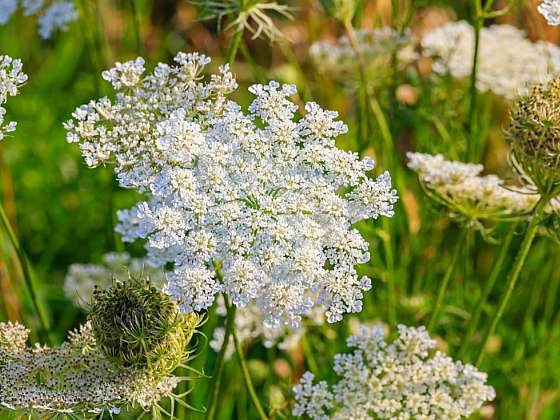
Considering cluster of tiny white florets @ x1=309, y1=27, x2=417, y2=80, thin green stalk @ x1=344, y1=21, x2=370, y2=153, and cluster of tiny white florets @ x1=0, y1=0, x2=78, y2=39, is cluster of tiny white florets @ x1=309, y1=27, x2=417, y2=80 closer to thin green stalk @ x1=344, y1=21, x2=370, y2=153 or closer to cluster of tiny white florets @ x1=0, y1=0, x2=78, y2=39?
thin green stalk @ x1=344, y1=21, x2=370, y2=153

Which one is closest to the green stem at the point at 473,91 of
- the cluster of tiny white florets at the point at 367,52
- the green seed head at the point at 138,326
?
the cluster of tiny white florets at the point at 367,52

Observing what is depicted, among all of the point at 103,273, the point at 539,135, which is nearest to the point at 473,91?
the point at 539,135

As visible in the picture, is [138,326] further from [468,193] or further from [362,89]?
[362,89]

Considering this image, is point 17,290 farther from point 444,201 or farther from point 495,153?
point 495,153

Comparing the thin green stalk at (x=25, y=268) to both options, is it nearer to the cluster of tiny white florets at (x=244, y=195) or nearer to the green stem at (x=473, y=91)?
the cluster of tiny white florets at (x=244, y=195)

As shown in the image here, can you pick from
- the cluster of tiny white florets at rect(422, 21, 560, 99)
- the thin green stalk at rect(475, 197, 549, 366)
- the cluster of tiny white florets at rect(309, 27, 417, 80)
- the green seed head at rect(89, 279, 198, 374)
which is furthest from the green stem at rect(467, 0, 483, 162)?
the green seed head at rect(89, 279, 198, 374)

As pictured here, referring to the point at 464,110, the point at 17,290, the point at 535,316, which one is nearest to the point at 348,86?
the point at 464,110
